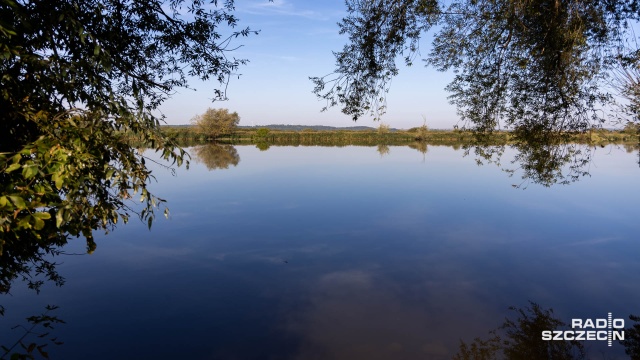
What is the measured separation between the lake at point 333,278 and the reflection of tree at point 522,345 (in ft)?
0.79

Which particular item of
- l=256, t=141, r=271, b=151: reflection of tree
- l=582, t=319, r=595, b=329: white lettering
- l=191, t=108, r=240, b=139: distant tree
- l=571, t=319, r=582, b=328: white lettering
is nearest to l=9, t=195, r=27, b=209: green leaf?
l=571, t=319, r=582, b=328: white lettering

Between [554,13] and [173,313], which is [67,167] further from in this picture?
[554,13]

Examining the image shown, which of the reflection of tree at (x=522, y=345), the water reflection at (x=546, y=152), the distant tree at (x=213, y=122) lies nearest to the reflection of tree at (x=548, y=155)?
the water reflection at (x=546, y=152)

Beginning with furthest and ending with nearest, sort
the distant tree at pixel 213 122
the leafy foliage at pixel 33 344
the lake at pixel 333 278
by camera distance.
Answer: the distant tree at pixel 213 122
the lake at pixel 333 278
the leafy foliage at pixel 33 344

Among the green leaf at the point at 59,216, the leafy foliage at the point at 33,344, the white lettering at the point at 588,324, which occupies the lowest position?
the white lettering at the point at 588,324

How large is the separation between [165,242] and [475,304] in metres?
8.76

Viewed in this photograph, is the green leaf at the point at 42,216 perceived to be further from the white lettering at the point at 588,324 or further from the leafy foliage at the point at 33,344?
the white lettering at the point at 588,324

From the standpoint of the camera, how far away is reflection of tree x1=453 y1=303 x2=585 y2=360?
608cm

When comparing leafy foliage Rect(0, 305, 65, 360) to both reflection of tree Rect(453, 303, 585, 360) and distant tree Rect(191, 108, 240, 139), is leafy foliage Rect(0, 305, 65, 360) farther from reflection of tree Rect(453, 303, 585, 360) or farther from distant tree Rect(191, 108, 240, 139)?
distant tree Rect(191, 108, 240, 139)

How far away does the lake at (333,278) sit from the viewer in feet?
21.1

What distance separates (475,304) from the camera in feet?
25.7

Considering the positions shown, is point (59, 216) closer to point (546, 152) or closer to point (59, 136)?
point (59, 136)

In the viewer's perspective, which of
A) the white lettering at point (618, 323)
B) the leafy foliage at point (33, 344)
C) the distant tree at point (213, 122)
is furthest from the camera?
the distant tree at point (213, 122)

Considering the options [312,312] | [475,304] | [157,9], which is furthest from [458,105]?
[157,9]
